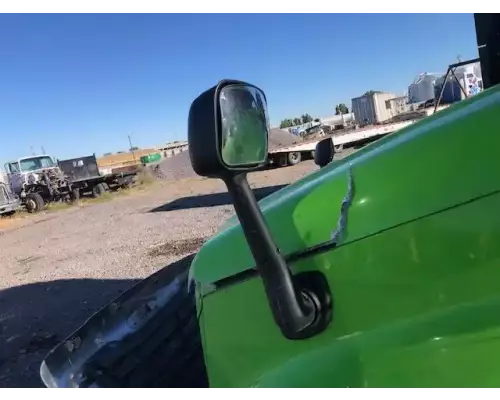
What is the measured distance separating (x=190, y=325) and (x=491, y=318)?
1.25 metres

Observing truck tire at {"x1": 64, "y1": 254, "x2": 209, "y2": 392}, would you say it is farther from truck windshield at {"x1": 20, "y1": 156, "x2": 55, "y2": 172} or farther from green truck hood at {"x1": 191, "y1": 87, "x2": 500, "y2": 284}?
truck windshield at {"x1": 20, "y1": 156, "x2": 55, "y2": 172}

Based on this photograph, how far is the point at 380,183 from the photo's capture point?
1.35m

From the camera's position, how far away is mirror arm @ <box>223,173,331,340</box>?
3.92ft

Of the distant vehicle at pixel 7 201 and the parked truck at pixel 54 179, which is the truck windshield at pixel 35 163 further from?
the distant vehicle at pixel 7 201

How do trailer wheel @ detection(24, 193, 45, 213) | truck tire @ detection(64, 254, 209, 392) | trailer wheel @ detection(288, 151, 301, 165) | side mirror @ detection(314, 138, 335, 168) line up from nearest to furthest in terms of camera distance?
truck tire @ detection(64, 254, 209, 392) < side mirror @ detection(314, 138, 335, 168) < trailer wheel @ detection(24, 193, 45, 213) < trailer wheel @ detection(288, 151, 301, 165)

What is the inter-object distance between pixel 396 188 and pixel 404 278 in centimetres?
22

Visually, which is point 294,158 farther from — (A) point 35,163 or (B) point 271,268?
(B) point 271,268

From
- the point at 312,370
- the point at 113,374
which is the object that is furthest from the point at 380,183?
the point at 113,374

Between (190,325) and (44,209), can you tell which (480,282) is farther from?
(44,209)

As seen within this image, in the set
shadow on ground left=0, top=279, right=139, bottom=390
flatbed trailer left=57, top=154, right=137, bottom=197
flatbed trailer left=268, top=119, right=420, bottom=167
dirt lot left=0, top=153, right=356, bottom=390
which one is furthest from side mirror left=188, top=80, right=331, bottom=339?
flatbed trailer left=57, top=154, right=137, bottom=197

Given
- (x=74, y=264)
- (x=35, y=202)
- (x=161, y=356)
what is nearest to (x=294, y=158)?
(x=35, y=202)

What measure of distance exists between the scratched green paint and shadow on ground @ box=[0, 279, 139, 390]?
108 inches

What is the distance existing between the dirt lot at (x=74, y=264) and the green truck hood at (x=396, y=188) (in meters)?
2.83

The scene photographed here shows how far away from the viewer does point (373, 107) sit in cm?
3142
